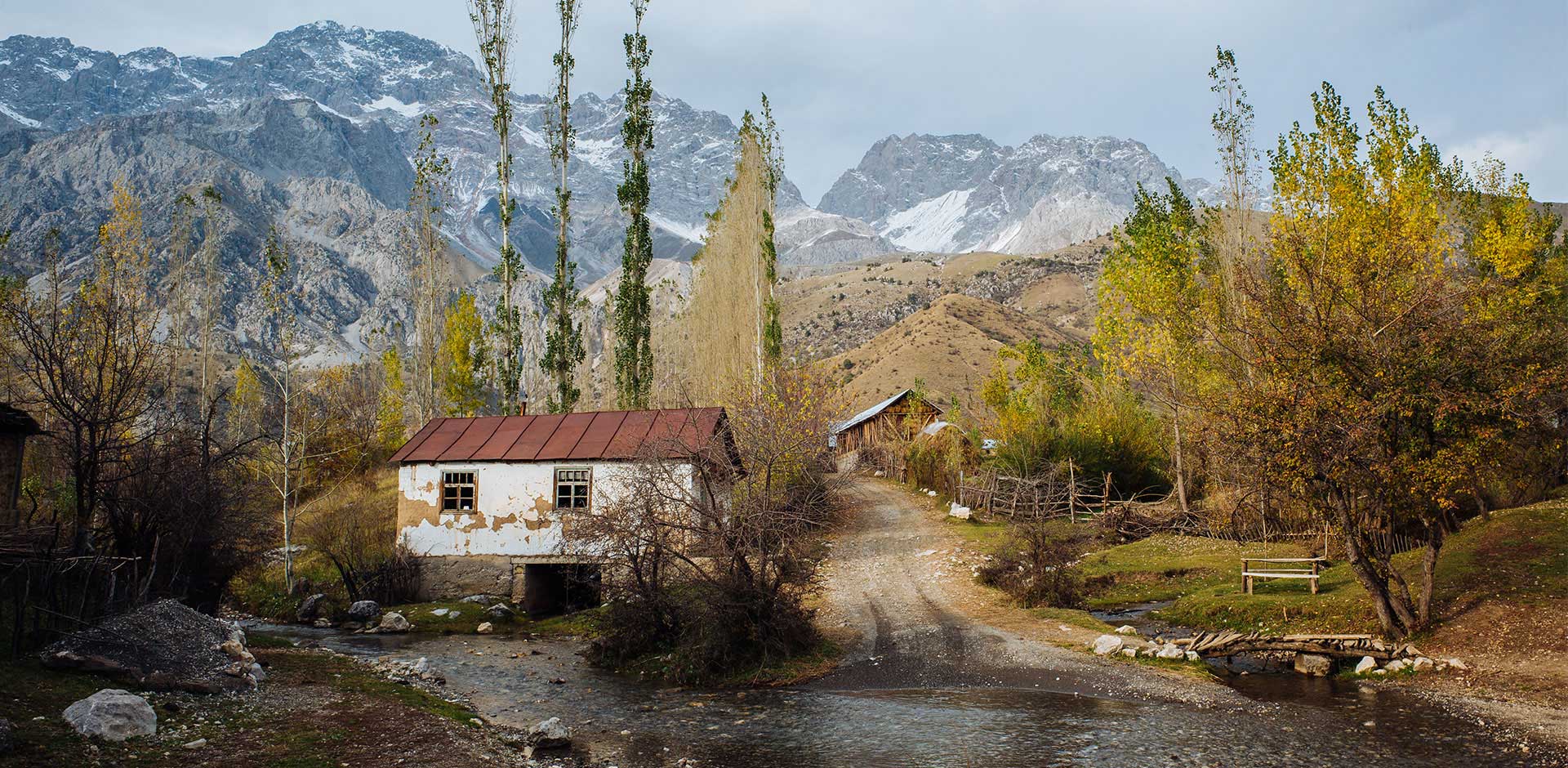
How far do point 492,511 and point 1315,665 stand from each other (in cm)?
2176

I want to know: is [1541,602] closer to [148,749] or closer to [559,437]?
[148,749]

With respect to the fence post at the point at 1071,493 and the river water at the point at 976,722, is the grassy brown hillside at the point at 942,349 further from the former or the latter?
the river water at the point at 976,722

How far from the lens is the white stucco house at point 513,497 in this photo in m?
27.1

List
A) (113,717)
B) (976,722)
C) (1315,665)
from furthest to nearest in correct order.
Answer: (1315,665), (976,722), (113,717)

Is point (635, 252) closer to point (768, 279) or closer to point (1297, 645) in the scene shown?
point (768, 279)

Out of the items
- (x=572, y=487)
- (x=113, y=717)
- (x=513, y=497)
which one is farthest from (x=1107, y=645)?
(x=513, y=497)

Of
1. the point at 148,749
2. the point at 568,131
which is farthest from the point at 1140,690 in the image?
the point at 568,131

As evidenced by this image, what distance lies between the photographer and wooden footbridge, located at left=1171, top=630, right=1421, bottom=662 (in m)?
15.6

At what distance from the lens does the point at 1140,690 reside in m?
15.2

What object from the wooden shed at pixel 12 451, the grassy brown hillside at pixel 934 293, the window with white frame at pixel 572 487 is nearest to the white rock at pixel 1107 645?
the window with white frame at pixel 572 487

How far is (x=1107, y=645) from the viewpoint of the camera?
17.7 metres

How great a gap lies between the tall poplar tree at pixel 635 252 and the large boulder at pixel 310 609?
1448cm

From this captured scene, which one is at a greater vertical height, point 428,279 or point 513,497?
point 428,279

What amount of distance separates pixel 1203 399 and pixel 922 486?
86.4 ft
